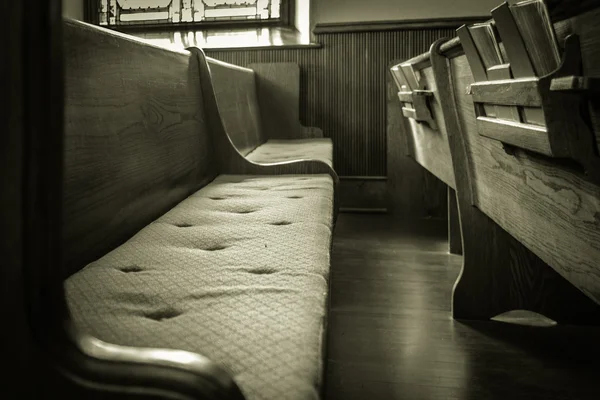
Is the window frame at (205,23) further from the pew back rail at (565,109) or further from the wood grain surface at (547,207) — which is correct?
the pew back rail at (565,109)

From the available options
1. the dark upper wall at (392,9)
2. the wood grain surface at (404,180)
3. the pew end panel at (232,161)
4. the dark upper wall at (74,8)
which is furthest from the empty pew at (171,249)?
the dark upper wall at (74,8)

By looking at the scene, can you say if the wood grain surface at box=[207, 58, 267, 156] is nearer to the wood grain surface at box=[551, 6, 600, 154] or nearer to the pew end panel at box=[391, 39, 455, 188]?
the pew end panel at box=[391, 39, 455, 188]

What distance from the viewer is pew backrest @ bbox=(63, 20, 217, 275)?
3.97ft

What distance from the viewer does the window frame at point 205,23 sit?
5008 mm

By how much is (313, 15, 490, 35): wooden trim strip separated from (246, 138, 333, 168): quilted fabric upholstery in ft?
2.95

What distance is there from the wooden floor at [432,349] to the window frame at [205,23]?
2.70m

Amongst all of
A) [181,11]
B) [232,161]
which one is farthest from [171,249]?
[181,11]

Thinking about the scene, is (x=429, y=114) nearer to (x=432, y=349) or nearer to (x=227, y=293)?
(x=432, y=349)

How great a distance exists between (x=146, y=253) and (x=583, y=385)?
50.4 inches

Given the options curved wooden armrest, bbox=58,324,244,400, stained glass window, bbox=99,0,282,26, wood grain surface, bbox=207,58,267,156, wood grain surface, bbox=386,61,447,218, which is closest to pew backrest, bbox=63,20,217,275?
curved wooden armrest, bbox=58,324,244,400

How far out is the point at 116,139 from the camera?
1427 mm

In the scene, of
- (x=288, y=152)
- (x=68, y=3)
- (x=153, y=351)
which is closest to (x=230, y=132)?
(x=288, y=152)

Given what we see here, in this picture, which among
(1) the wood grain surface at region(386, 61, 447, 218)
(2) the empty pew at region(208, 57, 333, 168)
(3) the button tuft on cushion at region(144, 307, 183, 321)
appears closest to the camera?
(3) the button tuft on cushion at region(144, 307, 183, 321)

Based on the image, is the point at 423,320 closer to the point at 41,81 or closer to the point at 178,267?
the point at 178,267
